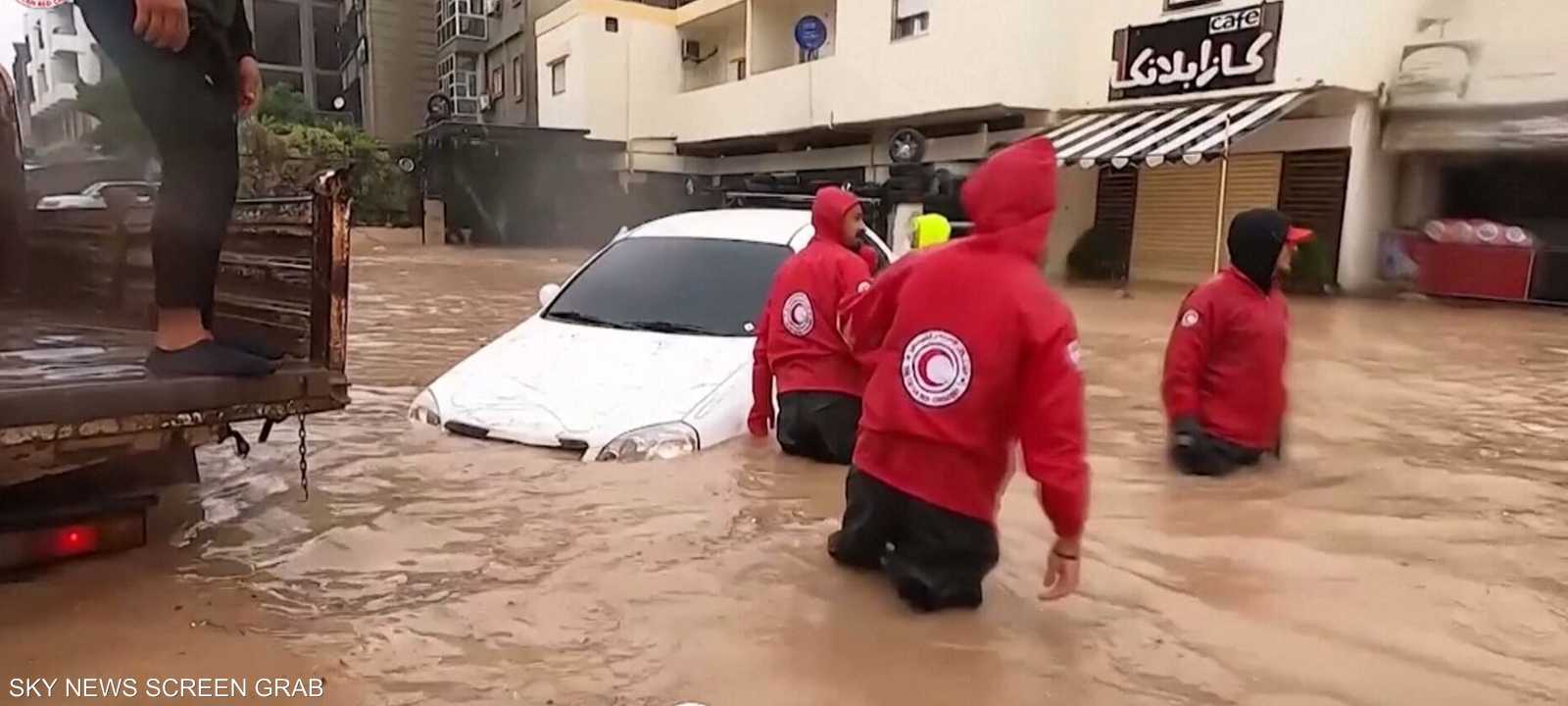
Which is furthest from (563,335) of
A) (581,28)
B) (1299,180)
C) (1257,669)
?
(581,28)

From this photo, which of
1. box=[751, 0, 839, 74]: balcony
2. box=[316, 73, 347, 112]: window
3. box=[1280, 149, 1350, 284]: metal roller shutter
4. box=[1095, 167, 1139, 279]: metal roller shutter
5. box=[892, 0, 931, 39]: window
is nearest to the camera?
box=[1280, 149, 1350, 284]: metal roller shutter

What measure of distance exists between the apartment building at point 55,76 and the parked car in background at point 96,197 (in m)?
0.24

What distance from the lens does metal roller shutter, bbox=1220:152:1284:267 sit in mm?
15820

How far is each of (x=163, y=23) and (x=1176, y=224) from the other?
653 inches

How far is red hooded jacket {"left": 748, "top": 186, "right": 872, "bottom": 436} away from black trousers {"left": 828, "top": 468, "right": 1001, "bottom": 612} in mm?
1349

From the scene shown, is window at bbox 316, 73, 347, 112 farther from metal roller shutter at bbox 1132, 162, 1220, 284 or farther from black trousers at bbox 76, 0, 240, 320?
black trousers at bbox 76, 0, 240, 320

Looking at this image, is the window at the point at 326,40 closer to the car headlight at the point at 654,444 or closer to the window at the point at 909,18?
the window at the point at 909,18

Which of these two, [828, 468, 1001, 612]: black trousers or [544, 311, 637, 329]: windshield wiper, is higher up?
[544, 311, 637, 329]: windshield wiper

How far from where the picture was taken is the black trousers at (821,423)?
15.8 ft

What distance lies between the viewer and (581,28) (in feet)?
90.0

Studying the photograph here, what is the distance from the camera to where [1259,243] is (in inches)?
191

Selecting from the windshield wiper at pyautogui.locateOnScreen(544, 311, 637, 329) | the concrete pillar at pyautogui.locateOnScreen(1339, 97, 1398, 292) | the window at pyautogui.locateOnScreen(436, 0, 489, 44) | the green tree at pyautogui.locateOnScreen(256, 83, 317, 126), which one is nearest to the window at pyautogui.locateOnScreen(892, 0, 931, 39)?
the concrete pillar at pyautogui.locateOnScreen(1339, 97, 1398, 292)

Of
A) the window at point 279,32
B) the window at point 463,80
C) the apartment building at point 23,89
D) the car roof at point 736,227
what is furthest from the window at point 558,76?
the apartment building at point 23,89

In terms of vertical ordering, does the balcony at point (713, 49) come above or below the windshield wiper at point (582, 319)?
above
